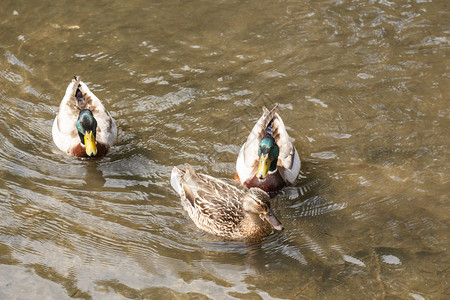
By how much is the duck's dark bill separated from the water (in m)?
0.30

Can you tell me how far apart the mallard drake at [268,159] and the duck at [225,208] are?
0.38 m

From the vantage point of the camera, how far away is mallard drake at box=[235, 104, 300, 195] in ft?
24.5

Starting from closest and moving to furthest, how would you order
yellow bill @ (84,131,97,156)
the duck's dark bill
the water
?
1. the water
2. the duck's dark bill
3. yellow bill @ (84,131,97,156)

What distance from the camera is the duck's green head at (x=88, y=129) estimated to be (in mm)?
8125

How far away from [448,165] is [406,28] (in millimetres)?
3293

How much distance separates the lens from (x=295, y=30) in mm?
10391

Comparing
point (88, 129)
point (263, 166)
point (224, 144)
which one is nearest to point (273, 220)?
point (263, 166)

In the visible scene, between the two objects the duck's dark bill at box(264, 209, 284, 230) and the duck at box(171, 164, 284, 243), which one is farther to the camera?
the duck at box(171, 164, 284, 243)

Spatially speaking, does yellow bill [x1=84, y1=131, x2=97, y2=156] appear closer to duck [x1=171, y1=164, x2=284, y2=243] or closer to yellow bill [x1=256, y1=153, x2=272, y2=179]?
duck [x1=171, y1=164, x2=284, y2=243]

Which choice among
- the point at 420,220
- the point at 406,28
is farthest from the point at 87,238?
the point at 406,28

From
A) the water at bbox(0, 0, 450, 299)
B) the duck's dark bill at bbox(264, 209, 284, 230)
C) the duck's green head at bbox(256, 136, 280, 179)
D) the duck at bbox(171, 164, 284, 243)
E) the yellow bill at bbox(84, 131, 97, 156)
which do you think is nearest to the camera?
the water at bbox(0, 0, 450, 299)

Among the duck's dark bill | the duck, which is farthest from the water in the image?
the duck's dark bill

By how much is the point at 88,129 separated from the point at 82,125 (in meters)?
0.10

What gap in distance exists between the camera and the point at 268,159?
7473 millimetres
